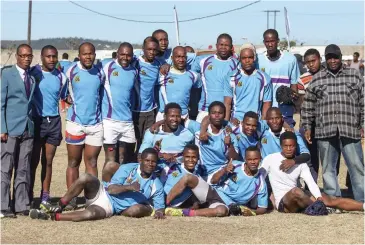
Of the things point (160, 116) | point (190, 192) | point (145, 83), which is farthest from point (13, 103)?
point (190, 192)

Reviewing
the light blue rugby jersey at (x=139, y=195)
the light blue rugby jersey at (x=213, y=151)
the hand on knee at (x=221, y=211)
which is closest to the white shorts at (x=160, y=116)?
the light blue rugby jersey at (x=213, y=151)

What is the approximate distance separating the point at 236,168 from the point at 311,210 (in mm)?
1098

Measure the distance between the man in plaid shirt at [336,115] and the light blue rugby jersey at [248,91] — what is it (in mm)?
568

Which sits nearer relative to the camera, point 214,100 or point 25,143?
point 25,143

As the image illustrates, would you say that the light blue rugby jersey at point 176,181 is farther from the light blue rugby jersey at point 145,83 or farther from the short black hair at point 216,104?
the light blue rugby jersey at point 145,83

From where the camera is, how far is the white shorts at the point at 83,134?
10.1 metres

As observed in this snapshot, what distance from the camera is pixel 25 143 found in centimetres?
955

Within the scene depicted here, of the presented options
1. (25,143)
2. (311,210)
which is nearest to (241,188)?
(311,210)

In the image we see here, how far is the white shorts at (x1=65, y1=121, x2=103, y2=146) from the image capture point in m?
10.1

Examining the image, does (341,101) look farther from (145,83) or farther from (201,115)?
(145,83)

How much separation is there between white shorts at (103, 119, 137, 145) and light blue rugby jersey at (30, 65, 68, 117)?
78 cm

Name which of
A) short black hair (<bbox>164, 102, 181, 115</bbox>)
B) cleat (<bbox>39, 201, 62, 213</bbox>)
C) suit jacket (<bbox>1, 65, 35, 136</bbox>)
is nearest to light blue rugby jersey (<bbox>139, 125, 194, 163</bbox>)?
short black hair (<bbox>164, 102, 181, 115</bbox>)

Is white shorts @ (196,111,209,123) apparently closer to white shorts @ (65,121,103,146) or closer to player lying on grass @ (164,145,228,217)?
player lying on grass @ (164,145,228,217)

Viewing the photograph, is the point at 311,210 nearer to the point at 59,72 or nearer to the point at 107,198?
the point at 107,198
